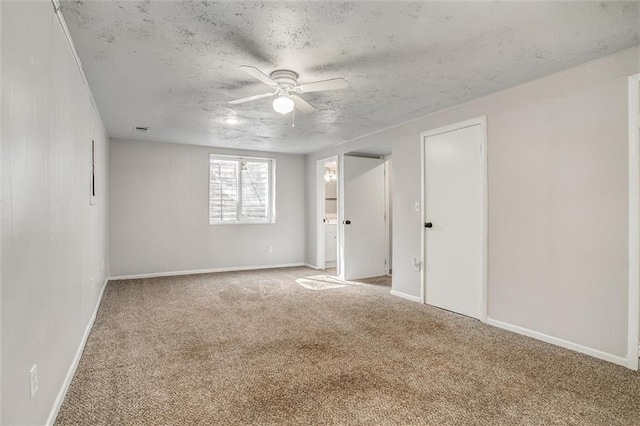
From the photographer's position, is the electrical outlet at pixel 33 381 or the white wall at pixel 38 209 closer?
the white wall at pixel 38 209

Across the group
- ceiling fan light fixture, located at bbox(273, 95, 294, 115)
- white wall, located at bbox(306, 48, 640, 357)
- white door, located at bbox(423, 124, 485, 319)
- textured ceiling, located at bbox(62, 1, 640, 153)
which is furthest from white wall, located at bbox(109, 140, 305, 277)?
white wall, located at bbox(306, 48, 640, 357)

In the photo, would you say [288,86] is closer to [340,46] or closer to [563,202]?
[340,46]

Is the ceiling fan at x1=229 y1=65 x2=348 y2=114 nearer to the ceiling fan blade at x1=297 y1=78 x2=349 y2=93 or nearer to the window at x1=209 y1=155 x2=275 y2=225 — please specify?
the ceiling fan blade at x1=297 y1=78 x2=349 y2=93

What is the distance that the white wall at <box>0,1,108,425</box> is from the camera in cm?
128

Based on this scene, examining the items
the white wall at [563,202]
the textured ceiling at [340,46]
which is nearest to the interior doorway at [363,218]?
the textured ceiling at [340,46]

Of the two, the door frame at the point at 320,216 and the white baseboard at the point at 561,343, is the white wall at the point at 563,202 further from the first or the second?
the door frame at the point at 320,216

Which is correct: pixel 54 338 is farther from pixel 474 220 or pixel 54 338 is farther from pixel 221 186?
pixel 221 186

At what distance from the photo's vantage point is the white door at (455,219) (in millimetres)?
3635

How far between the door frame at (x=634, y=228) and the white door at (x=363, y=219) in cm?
367

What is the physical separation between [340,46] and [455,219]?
2.34 m

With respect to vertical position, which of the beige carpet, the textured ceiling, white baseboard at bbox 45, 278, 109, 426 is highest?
the textured ceiling

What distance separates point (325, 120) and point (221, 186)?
285cm

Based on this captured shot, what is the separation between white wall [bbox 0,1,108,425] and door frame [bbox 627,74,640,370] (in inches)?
142

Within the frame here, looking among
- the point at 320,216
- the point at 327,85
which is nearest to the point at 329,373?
the point at 327,85
